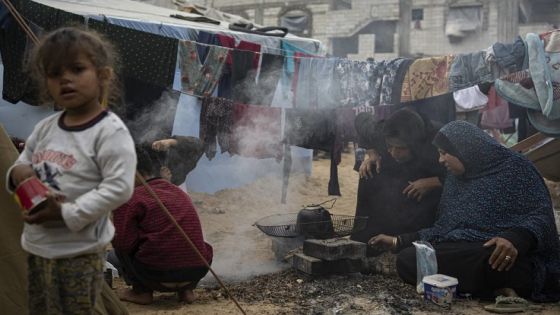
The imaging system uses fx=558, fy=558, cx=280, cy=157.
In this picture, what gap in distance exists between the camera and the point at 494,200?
13.9 feet

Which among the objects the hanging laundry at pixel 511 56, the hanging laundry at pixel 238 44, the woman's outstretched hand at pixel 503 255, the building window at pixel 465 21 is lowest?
the woman's outstretched hand at pixel 503 255

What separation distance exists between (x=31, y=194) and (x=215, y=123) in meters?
4.30

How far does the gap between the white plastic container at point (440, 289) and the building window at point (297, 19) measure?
22.1m

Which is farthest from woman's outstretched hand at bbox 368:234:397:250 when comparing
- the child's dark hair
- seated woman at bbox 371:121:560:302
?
the child's dark hair

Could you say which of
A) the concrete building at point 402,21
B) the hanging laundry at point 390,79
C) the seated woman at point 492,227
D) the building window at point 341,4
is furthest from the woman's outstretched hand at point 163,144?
the building window at point 341,4

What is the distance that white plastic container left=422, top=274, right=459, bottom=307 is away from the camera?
3.89m

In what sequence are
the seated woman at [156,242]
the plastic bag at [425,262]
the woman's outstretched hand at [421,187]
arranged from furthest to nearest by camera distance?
the woman's outstretched hand at [421,187]
the plastic bag at [425,262]
the seated woman at [156,242]

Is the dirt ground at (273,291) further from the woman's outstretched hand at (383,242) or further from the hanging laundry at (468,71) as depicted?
the hanging laundry at (468,71)

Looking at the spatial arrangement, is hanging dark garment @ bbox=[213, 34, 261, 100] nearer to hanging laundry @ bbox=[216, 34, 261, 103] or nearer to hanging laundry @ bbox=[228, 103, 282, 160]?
hanging laundry @ bbox=[216, 34, 261, 103]

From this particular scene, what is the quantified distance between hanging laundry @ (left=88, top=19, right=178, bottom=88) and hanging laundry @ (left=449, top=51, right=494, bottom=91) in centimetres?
270

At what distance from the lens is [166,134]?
5809 mm

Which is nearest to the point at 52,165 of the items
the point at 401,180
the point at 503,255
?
the point at 503,255

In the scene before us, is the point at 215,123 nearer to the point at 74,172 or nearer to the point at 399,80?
the point at 399,80

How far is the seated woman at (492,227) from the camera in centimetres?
405
